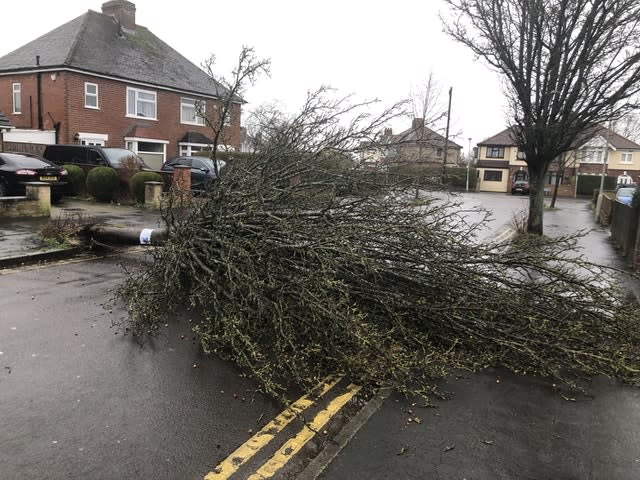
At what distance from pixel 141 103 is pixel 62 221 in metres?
19.9

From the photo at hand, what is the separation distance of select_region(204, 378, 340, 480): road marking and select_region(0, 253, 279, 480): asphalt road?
0.19 feet

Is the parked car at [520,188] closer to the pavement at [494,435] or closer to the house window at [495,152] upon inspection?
the house window at [495,152]

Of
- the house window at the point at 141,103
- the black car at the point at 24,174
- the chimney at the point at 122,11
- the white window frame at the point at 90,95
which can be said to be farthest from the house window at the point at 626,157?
the black car at the point at 24,174

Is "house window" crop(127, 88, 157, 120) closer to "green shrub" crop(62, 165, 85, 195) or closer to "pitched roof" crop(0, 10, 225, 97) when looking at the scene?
"pitched roof" crop(0, 10, 225, 97)

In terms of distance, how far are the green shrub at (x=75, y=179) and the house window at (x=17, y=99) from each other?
43.1ft

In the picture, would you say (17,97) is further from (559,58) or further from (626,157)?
(626,157)

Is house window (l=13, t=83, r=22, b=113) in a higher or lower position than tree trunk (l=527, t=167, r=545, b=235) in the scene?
higher

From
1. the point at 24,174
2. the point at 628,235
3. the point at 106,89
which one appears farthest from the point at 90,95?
the point at 628,235

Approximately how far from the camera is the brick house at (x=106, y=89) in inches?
988

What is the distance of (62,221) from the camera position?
35.7 feet

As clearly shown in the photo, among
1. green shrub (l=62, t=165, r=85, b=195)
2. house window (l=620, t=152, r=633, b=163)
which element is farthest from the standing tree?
house window (l=620, t=152, r=633, b=163)

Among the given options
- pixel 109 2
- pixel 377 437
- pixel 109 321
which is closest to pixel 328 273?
pixel 377 437

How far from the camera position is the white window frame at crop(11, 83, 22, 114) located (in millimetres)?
26875

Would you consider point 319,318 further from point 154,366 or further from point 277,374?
point 154,366
